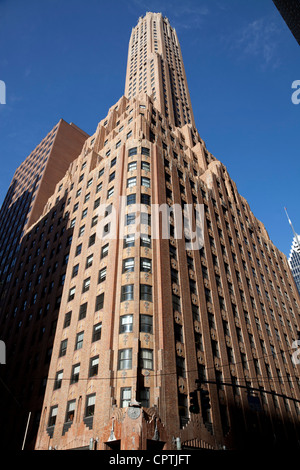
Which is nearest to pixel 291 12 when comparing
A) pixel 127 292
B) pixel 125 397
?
pixel 127 292

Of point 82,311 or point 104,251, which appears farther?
point 104,251

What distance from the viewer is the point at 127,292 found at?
32.0m

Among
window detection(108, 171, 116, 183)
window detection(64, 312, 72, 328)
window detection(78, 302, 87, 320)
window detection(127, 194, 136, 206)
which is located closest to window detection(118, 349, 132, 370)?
window detection(78, 302, 87, 320)

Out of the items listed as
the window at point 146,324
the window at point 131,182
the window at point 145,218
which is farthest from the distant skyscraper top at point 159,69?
the window at point 146,324

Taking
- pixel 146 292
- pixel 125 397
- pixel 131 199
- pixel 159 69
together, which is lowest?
pixel 125 397

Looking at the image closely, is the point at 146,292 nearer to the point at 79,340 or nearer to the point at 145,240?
the point at 145,240

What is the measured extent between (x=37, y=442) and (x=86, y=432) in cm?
776

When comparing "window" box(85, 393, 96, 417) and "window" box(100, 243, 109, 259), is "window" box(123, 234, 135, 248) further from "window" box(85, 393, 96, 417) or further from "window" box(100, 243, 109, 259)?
"window" box(85, 393, 96, 417)

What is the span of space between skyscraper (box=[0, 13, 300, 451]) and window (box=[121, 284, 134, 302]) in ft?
0.67

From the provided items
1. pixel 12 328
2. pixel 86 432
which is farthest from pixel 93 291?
pixel 12 328

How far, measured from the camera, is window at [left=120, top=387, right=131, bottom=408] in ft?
85.1

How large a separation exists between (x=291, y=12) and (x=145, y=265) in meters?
36.6
